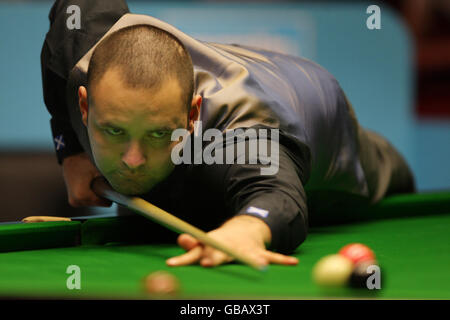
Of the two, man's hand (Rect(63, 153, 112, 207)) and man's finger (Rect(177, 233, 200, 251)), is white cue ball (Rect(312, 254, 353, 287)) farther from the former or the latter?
man's hand (Rect(63, 153, 112, 207))

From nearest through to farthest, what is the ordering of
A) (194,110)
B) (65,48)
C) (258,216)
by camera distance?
(258,216)
(194,110)
(65,48)

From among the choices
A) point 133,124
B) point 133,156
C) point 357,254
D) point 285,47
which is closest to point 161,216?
point 133,156

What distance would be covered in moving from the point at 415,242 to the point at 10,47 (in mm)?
→ 4971

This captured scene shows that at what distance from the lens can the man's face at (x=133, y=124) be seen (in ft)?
7.21

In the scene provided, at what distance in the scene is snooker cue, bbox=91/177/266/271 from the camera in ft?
6.29

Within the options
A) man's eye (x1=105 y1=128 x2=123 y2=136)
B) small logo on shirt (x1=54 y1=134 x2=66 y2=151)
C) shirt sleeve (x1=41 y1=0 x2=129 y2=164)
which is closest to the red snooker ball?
man's eye (x1=105 y1=128 x2=123 y2=136)

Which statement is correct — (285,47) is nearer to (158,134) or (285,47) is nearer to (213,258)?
(158,134)

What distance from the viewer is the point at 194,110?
247 cm

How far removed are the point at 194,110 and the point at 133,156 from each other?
32 cm

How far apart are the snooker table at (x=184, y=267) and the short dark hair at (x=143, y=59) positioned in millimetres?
543

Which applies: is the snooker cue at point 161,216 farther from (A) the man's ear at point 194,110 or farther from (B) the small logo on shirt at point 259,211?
(A) the man's ear at point 194,110

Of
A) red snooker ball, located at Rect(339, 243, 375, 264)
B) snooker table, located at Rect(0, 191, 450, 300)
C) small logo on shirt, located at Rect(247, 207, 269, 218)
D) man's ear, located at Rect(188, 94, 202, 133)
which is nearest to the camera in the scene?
snooker table, located at Rect(0, 191, 450, 300)

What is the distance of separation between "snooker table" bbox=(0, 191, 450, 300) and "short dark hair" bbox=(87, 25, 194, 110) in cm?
54
